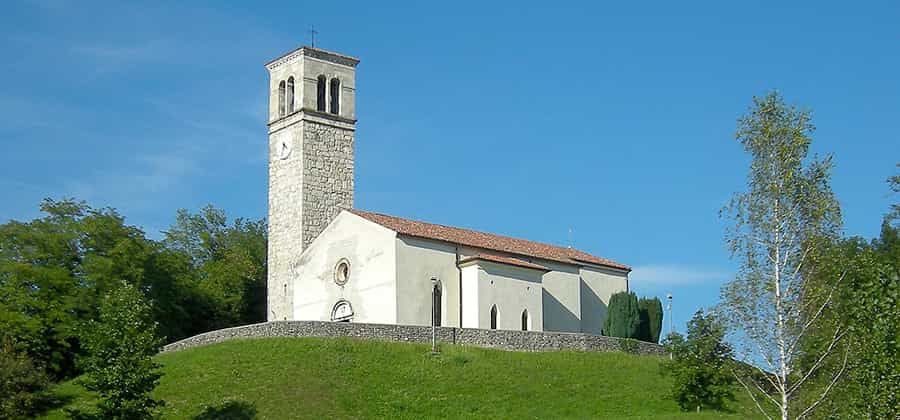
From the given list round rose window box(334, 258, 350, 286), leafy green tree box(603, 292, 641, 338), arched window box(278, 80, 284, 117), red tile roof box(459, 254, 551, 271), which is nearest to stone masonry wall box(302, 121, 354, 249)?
arched window box(278, 80, 284, 117)

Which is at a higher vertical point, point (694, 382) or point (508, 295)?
point (508, 295)

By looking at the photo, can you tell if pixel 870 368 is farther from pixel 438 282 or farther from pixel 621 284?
pixel 621 284

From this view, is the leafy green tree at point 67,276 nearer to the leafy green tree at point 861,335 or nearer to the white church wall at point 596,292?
the white church wall at point 596,292

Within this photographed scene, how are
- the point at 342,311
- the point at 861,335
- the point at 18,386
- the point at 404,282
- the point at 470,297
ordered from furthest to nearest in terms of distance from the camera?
1. the point at 342,311
2. the point at 470,297
3. the point at 404,282
4. the point at 18,386
5. the point at 861,335

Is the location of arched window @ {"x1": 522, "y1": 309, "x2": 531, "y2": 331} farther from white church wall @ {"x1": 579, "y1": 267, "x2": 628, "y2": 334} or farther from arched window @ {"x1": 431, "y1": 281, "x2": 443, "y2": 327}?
white church wall @ {"x1": 579, "y1": 267, "x2": 628, "y2": 334}

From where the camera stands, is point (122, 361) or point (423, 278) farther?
point (423, 278)

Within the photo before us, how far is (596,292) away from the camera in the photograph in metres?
72.2

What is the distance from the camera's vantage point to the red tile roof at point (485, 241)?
62.2 metres

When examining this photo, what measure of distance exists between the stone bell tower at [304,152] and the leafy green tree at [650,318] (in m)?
17.0

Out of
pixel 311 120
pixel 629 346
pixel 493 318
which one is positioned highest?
pixel 311 120

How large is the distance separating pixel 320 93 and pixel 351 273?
11535mm

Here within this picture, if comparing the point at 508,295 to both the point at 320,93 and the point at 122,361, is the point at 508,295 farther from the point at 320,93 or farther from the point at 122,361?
the point at 122,361

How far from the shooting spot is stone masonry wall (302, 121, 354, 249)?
220 feet

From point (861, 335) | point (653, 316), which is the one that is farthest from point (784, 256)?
point (653, 316)
